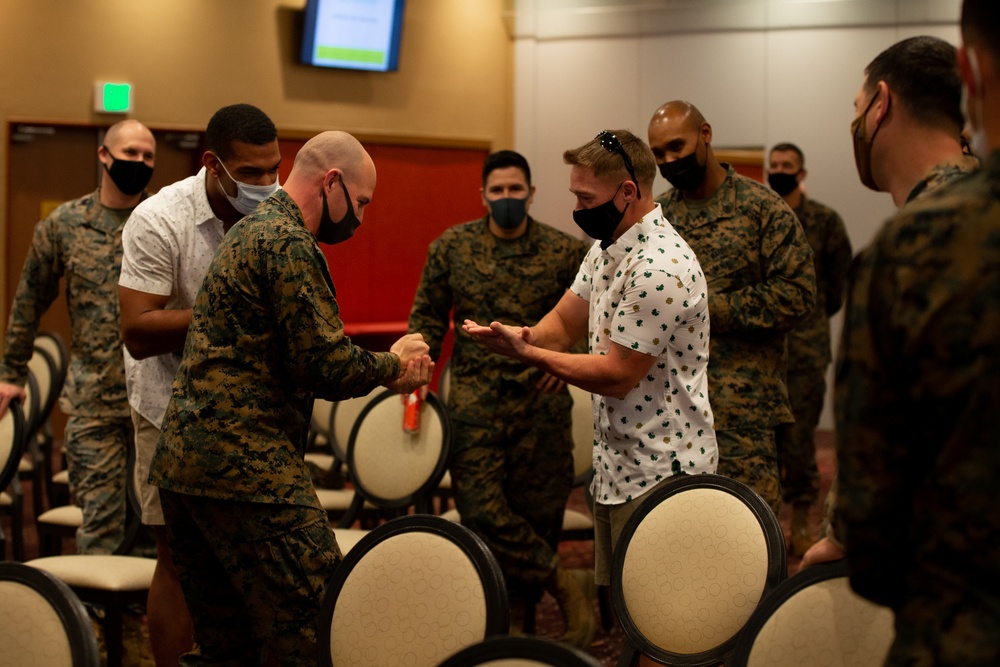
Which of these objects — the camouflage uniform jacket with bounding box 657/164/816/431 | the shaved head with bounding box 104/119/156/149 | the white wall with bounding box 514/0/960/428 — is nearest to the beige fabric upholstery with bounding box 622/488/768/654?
the camouflage uniform jacket with bounding box 657/164/816/431

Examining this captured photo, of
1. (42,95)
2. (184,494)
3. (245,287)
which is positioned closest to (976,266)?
(245,287)

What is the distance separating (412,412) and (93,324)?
1.28m

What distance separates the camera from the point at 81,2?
716 cm

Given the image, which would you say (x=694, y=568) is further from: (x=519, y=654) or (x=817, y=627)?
(x=519, y=654)

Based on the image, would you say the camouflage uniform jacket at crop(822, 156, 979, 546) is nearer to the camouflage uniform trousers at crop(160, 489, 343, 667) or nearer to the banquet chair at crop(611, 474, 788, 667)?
the banquet chair at crop(611, 474, 788, 667)

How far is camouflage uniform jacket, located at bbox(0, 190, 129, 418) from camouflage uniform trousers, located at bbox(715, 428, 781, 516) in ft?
7.16

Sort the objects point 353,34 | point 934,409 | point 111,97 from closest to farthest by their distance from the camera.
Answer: point 934,409 → point 111,97 → point 353,34

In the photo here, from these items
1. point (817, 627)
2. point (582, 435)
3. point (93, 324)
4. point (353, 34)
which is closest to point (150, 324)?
Result: point (93, 324)

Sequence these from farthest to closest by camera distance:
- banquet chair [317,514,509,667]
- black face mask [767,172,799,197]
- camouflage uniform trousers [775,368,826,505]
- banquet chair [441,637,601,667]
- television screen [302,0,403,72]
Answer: television screen [302,0,403,72] < black face mask [767,172,799,197] < camouflage uniform trousers [775,368,826,505] < banquet chair [317,514,509,667] < banquet chair [441,637,601,667]

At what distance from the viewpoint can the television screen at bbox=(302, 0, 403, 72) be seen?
7684 mm

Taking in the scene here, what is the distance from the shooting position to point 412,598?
207 centimetres

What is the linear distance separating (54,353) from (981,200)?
5143mm

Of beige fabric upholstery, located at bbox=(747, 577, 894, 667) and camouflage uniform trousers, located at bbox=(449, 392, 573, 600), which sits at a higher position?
beige fabric upholstery, located at bbox=(747, 577, 894, 667)

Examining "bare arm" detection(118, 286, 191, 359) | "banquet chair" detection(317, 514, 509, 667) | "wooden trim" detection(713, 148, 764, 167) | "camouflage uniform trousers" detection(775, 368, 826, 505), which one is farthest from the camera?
"wooden trim" detection(713, 148, 764, 167)
